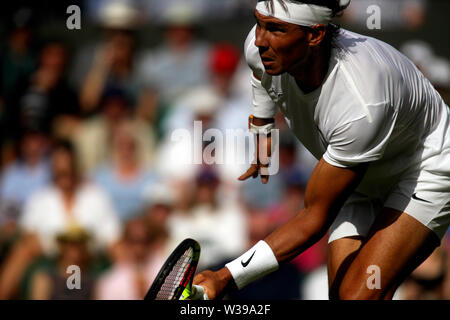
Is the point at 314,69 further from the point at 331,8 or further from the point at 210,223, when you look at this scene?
the point at 210,223

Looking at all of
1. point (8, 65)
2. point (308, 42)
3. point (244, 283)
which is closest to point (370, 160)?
point (308, 42)

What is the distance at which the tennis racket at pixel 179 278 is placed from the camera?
354 centimetres

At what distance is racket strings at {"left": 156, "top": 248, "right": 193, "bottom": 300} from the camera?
357 cm

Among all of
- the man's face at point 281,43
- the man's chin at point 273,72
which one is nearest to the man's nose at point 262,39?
the man's face at point 281,43

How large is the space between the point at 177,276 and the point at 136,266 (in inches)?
113

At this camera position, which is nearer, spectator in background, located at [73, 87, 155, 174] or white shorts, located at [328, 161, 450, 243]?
white shorts, located at [328, 161, 450, 243]

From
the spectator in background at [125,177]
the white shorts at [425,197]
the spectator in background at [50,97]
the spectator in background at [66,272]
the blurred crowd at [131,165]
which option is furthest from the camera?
the spectator in background at [50,97]

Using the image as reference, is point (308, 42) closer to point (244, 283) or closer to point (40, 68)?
point (244, 283)

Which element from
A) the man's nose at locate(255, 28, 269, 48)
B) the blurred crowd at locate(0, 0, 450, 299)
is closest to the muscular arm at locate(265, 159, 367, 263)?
the man's nose at locate(255, 28, 269, 48)

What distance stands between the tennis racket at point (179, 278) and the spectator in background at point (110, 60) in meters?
4.37

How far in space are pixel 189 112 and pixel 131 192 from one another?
38.9 inches

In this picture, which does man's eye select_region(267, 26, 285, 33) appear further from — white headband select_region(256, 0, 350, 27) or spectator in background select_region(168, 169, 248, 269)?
spectator in background select_region(168, 169, 248, 269)

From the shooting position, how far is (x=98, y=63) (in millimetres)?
8242

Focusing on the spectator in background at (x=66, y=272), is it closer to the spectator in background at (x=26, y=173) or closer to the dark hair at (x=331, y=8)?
the spectator in background at (x=26, y=173)
